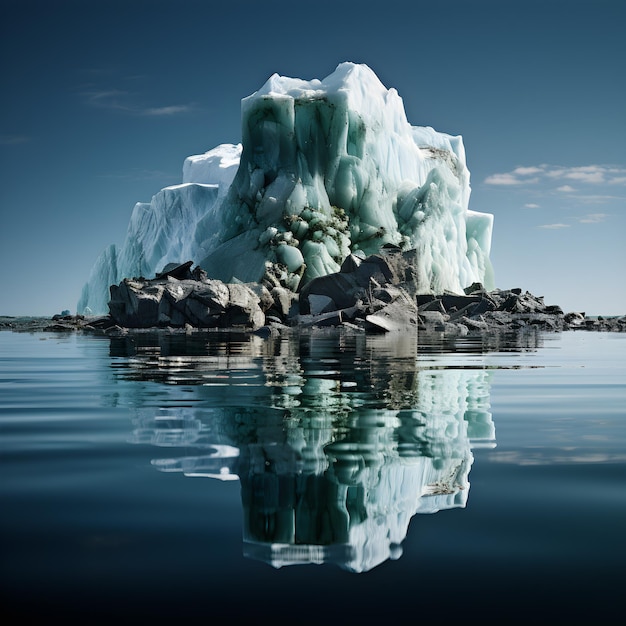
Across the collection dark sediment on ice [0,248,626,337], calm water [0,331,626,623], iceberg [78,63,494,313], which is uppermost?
iceberg [78,63,494,313]

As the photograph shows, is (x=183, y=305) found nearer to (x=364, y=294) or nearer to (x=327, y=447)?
(x=364, y=294)

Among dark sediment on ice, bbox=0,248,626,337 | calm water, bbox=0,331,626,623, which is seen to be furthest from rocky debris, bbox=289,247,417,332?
calm water, bbox=0,331,626,623

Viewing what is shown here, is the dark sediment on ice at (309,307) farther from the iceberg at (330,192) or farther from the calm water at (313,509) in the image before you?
the calm water at (313,509)

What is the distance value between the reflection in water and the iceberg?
2265cm

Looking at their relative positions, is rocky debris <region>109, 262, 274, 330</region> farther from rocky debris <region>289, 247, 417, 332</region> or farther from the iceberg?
the iceberg

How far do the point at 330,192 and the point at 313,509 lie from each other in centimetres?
3230

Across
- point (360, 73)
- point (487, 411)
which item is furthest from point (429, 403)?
point (360, 73)

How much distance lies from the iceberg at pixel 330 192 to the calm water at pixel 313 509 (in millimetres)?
24062

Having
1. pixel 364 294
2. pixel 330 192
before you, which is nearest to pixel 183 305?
pixel 364 294

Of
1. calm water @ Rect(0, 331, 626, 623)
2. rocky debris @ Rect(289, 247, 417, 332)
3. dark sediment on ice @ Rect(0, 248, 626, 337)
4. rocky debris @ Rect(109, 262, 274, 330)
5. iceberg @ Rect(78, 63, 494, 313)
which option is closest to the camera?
calm water @ Rect(0, 331, 626, 623)

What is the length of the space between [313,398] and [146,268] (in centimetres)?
4564

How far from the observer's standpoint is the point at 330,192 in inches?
1332

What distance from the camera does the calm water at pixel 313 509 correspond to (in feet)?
5.03

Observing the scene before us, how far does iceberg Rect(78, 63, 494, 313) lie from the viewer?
31625 millimetres
